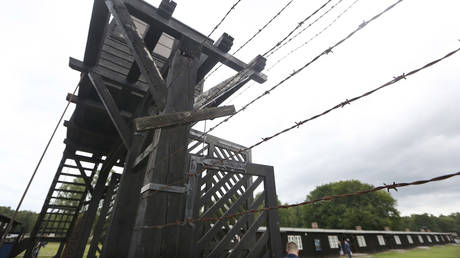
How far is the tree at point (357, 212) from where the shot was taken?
46.7m

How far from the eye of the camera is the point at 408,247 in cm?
3469

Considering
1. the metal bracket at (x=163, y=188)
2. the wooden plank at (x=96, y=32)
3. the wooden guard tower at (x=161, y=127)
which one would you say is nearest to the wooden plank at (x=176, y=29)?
the wooden guard tower at (x=161, y=127)

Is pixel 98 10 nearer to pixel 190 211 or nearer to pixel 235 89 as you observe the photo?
pixel 235 89

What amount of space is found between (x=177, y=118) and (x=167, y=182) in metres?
0.68

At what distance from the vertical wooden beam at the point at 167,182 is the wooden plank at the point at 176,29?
800 millimetres

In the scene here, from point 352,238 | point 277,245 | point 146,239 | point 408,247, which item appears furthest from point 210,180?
point 408,247

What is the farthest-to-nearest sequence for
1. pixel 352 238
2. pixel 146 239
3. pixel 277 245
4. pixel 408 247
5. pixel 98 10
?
pixel 408 247 → pixel 352 238 → pixel 277 245 → pixel 98 10 → pixel 146 239

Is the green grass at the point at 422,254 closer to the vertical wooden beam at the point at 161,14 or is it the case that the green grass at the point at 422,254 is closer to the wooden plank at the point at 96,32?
the vertical wooden beam at the point at 161,14

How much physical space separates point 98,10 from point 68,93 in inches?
85.7

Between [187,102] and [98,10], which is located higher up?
[98,10]

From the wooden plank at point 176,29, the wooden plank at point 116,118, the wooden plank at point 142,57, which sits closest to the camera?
the wooden plank at point 142,57

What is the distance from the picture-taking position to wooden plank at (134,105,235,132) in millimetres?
2055

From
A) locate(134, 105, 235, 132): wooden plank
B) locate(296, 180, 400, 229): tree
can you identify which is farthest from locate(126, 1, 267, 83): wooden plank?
locate(296, 180, 400, 229): tree

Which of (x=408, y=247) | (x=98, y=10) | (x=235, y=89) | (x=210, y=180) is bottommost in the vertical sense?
(x=408, y=247)
